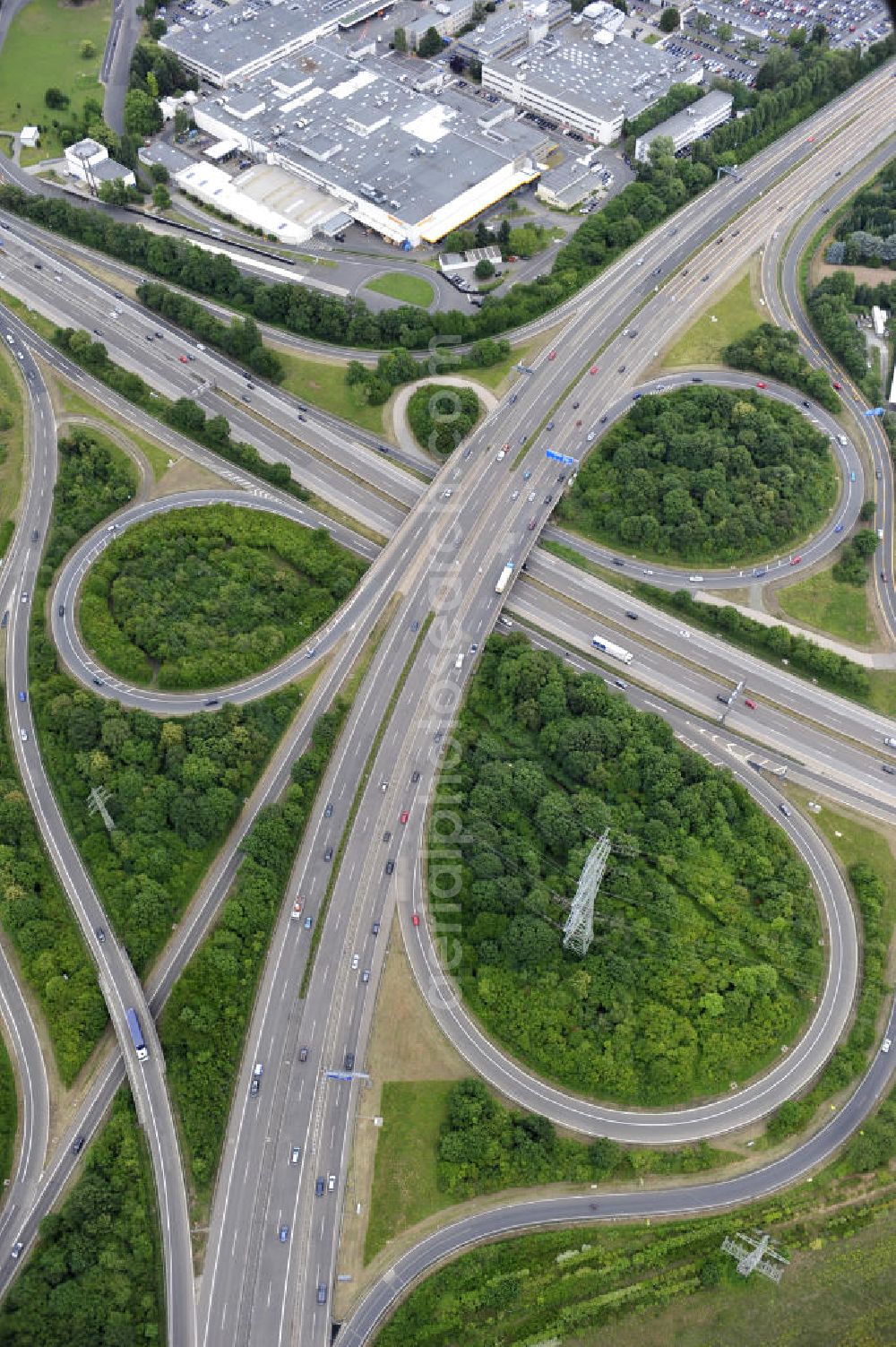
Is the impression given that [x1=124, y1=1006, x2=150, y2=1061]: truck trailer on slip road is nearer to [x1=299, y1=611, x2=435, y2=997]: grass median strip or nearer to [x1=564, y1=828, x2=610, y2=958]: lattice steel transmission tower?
[x1=299, y1=611, x2=435, y2=997]: grass median strip

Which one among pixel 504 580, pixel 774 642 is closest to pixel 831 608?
pixel 774 642

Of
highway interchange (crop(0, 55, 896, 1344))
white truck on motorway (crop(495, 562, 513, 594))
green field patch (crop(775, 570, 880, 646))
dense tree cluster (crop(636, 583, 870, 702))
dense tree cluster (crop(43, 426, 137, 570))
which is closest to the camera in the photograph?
highway interchange (crop(0, 55, 896, 1344))

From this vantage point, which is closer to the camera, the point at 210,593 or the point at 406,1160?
the point at 406,1160

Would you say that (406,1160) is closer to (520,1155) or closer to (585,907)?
(520,1155)

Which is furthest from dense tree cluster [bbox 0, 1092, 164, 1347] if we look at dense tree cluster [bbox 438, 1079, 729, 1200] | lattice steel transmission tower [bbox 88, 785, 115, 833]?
lattice steel transmission tower [bbox 88, 785, 115, 833]

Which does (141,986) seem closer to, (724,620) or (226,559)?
(226,559)

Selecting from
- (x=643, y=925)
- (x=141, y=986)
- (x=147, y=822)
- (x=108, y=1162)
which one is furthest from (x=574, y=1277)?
(x=147, y=822)
